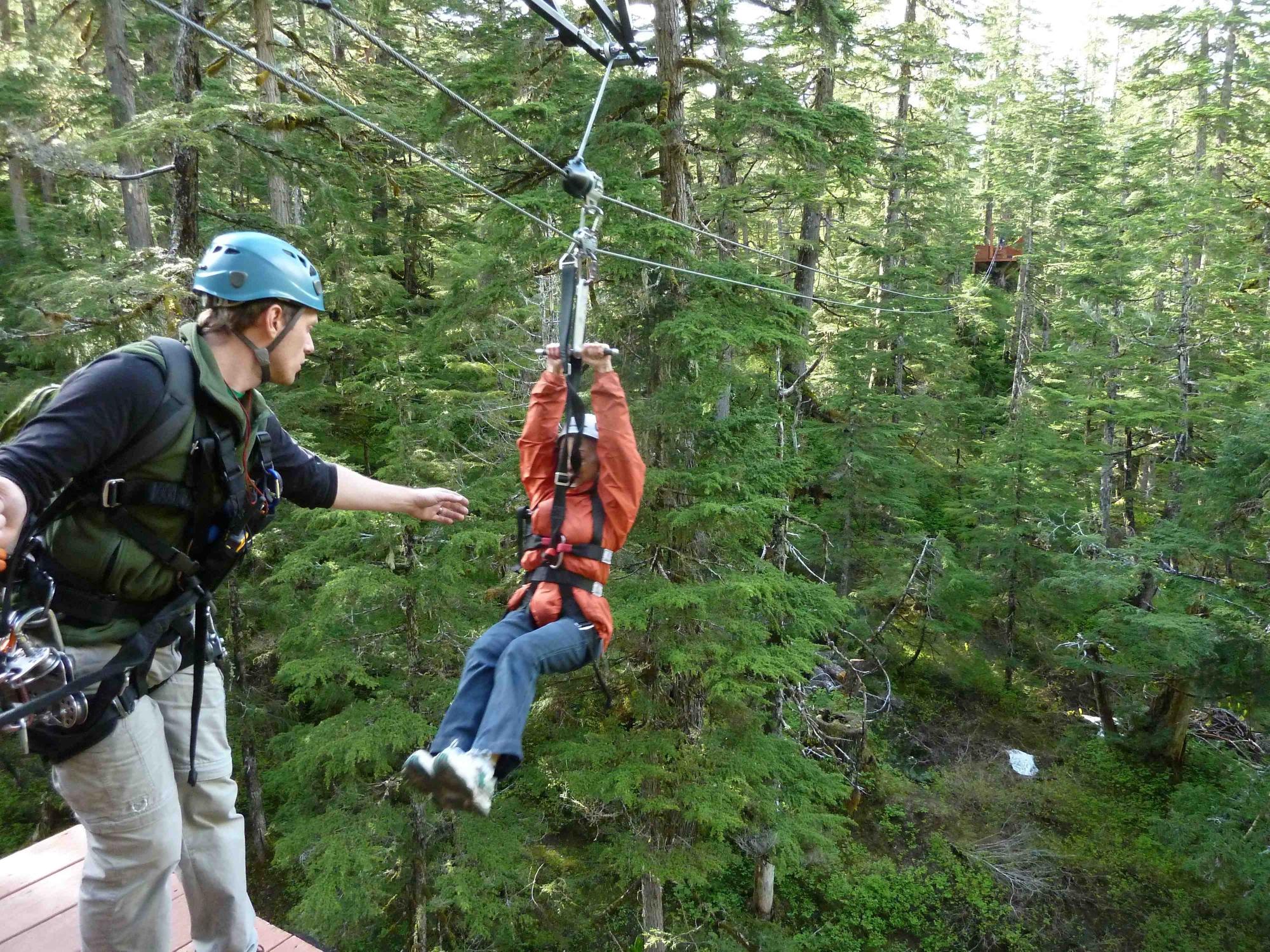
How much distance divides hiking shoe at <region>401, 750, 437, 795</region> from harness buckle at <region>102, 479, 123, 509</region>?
1.27 m

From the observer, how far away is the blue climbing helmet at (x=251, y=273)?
225 cm

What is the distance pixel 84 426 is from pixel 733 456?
629 centimetres

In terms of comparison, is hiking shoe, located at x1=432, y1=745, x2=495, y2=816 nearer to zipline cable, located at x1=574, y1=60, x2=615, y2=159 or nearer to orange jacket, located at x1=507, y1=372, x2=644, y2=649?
orange jacket, located at x1=507, y1=372, x2=644, y2=649

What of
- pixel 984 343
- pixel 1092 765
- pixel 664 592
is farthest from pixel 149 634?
pixel 984 343

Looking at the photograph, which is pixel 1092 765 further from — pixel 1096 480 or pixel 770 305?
pixel 770 305

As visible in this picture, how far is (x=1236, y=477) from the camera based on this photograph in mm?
10523

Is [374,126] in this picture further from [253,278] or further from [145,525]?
[145,525]

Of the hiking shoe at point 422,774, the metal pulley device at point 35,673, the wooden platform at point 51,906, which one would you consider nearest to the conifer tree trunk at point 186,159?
the wooden platform at point 51,906

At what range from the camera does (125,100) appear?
11148 millimetres

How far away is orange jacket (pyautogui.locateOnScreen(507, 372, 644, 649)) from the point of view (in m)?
3.55

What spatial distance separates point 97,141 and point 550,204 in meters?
3.48

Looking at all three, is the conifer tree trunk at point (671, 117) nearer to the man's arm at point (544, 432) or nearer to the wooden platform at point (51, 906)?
the man's arm at point (544, 432)

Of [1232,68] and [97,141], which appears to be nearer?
[97,141]

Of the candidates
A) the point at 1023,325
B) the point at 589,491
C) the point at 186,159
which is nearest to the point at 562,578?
the point at 589,491
